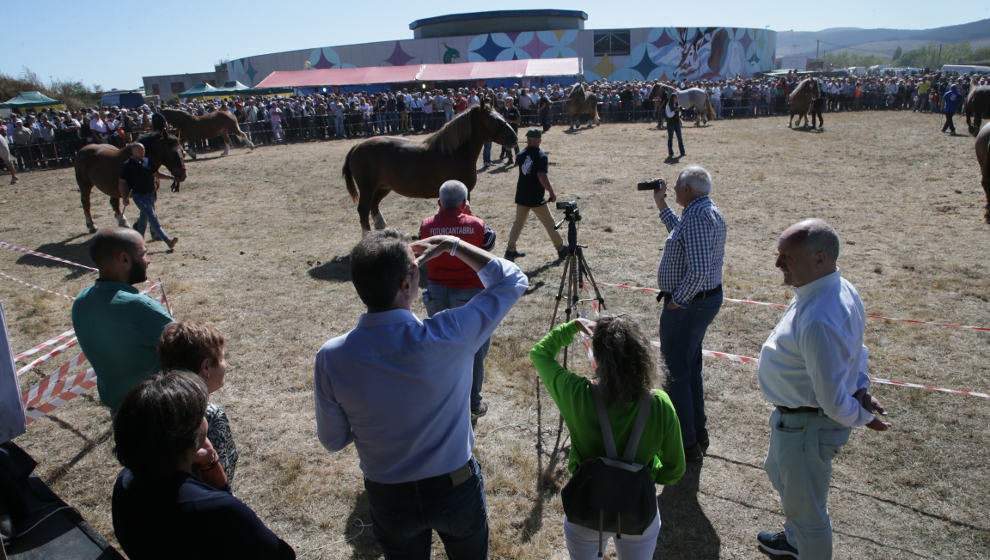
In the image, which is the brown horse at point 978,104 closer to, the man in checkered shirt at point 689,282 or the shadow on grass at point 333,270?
the man in checkered shirt at point 689,282

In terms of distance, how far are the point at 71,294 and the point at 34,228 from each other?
535 centimetres

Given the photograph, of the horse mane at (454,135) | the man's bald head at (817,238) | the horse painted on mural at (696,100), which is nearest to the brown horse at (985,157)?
the horse mane at (454,135)

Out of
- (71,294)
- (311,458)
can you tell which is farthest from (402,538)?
(71,294)

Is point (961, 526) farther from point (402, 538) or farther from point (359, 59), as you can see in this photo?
point (359, 59)

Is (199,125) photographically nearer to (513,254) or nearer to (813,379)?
(513,254)

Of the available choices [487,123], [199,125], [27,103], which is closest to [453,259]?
[487,123]

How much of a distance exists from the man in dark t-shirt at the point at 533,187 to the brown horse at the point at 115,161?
6.47 m

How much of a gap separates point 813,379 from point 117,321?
3470 millimetres

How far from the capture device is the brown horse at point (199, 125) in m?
20.5

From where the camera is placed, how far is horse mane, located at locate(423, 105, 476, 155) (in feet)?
27.5

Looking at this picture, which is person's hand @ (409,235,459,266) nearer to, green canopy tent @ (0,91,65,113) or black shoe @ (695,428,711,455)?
black shoe @ (695,428,711,455)

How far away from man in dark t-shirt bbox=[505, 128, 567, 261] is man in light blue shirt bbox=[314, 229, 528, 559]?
5.91m

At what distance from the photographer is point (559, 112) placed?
27.7 m

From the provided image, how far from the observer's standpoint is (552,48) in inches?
2124
